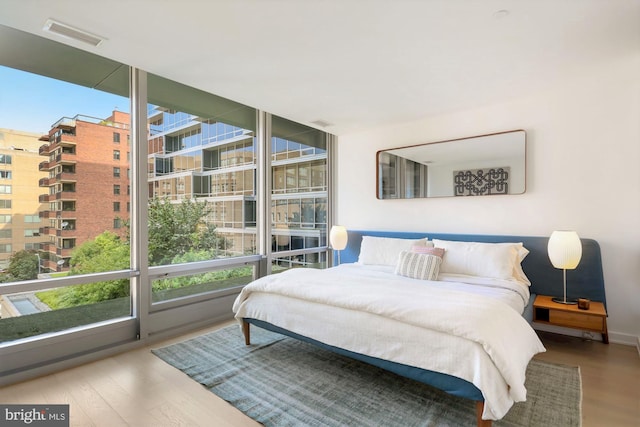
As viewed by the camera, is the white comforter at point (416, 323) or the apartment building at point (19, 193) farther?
the apartment building at point (19, 193)

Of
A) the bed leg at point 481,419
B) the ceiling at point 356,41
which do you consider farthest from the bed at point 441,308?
the ceiling at point 356,41

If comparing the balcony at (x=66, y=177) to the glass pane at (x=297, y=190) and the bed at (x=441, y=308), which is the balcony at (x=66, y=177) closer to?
the bed at (x=441, y=308)

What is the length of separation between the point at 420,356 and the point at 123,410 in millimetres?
1923

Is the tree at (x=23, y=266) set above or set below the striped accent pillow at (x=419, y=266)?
above

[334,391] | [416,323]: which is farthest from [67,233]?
[416,323]

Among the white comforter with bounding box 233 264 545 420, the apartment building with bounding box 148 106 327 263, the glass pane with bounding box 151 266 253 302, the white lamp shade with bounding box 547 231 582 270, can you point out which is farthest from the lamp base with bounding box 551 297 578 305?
the glass pane with bounding box 151 266 253 302

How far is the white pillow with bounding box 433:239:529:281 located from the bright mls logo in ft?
11.0

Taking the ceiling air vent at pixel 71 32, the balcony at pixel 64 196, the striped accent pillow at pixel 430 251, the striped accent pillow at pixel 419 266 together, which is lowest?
the striped accent pillow at pixel 419 266

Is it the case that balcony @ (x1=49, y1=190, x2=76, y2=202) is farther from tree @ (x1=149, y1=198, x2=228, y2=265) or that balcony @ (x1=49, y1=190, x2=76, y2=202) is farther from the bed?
the bed

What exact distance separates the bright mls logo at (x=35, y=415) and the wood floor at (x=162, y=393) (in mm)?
54

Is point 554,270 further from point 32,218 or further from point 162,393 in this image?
point 32,218

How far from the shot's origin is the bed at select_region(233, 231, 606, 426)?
1.76m

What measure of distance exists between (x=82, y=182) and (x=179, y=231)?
101cm

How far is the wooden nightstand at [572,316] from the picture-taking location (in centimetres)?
271
